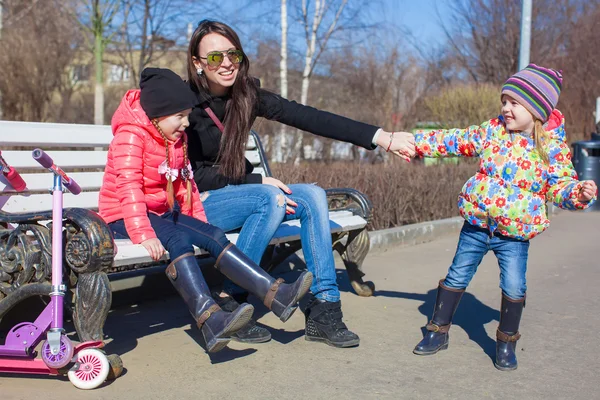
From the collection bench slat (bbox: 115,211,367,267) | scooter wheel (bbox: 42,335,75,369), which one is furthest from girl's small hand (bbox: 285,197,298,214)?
scooter wheel (bbox: 42,335,75,369)

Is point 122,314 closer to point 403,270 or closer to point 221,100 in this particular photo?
point 221,100

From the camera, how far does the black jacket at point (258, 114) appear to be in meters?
3.93

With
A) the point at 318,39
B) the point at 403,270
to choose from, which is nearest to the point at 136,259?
the point at 403,270

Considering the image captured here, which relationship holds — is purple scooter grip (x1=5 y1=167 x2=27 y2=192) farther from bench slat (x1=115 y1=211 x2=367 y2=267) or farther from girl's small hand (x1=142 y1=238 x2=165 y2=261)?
girl's small hand (x1=142 y1=238 x2=165 y2=261)

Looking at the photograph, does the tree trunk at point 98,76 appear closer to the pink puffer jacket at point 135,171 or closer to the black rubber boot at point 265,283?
the pink puffer jacket at point 135,171

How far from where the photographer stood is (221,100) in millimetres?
3992

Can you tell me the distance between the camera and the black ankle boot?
3.68 meters

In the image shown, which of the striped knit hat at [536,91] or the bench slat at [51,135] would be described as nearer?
the striped knit hat at [536,91]

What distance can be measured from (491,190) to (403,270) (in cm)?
261

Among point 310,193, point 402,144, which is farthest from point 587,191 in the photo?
point 310,193

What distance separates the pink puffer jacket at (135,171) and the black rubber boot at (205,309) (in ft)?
0.66

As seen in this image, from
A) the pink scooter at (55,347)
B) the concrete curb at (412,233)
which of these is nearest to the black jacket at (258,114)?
the pink scooter at (55,347)

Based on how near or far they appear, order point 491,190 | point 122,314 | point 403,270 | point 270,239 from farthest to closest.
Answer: point 403,270 < point 122,314 < point 270,239 < point 491,190

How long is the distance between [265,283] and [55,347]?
0.97m
